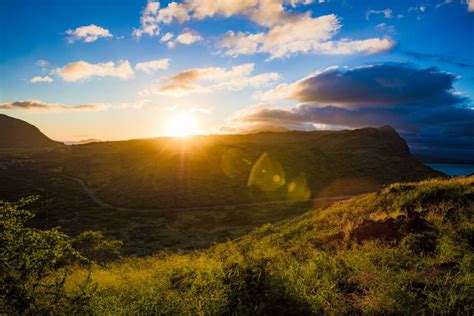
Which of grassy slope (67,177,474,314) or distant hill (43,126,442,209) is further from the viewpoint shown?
distant hill (43,126,442,209)

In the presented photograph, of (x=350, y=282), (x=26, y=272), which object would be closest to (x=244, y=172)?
(x=350, y=282)

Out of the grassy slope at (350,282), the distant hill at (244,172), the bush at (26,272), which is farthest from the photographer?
the distant hill at (244,172)

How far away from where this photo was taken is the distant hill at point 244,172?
236 ft

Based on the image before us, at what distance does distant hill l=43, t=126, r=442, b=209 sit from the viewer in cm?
7181

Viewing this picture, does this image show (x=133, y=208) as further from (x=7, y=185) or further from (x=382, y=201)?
(x=382, y=201)

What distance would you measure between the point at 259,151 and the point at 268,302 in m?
109

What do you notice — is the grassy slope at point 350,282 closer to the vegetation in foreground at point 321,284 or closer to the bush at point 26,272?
the vegetation in foreground at point 321,284

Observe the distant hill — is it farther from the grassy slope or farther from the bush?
the bush

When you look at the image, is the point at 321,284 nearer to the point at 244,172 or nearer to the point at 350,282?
the point at 350,282

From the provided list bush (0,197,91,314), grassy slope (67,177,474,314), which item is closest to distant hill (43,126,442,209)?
grassy slope (67,177,474,314)

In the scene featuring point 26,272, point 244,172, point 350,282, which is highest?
point 26,272

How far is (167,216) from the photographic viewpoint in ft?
180

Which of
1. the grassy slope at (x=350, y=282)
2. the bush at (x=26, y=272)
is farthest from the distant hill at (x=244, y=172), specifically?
the bush at (x=26, y=272)

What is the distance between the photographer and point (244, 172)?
304 feet
